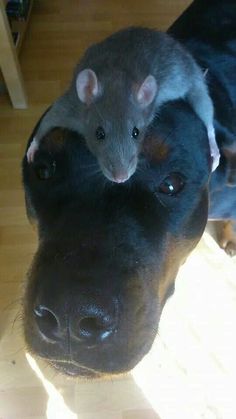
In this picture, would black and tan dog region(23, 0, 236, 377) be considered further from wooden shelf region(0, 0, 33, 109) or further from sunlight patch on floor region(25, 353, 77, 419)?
wooden shelf region(0, 0, 33, 109)

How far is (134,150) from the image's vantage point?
1.26m

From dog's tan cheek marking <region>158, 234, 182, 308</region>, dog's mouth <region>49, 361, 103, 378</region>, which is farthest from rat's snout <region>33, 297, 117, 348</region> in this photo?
dog's tan cheek marking <region>158, 234, 182, 308</region>

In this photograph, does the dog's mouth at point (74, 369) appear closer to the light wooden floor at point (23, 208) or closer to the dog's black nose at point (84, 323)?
the dog's black nose at point (84, 323)

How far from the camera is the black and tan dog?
1127 mm

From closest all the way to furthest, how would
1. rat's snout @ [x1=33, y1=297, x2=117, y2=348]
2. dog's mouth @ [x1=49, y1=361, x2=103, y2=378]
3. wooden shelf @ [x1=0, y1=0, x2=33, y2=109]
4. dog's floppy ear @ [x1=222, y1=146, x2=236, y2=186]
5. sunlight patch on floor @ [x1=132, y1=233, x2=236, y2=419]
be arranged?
rat's snout @ [x1=33, y1=297, x2=117, y2=348], dog's mouth @ [x1=49, y1=361, x2=103, y2=378], dog's floppy ear @ [x1=222, y1=146, x2=236, y2=186], sunlight patch on floor @ [x1=132, y1=233, x2=236, y2=419], wooden shelf @ [x1=0, y1=0, x2=33, y2=109]

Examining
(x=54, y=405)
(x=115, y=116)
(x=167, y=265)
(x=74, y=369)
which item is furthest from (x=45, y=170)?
(x=54, y=405)

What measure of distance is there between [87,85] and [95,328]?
61 cm

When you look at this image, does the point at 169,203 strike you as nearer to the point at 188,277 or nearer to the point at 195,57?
the point at 195,57

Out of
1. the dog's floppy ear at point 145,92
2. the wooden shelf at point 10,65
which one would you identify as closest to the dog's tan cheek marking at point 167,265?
the dog's floppy ear at point 145,92

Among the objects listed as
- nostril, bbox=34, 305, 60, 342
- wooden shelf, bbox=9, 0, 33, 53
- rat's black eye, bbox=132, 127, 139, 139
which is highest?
rat's black eye, bbox=132, 127, 139, 139

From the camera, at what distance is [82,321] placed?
44.1 inches

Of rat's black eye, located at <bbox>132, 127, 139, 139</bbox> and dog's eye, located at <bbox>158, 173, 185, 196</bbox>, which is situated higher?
rat's black eye, located at <bbox>132, 127, 139, 139</bbox>

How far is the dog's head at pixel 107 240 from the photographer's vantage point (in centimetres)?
113

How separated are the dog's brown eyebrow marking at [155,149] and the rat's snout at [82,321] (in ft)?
1.29
